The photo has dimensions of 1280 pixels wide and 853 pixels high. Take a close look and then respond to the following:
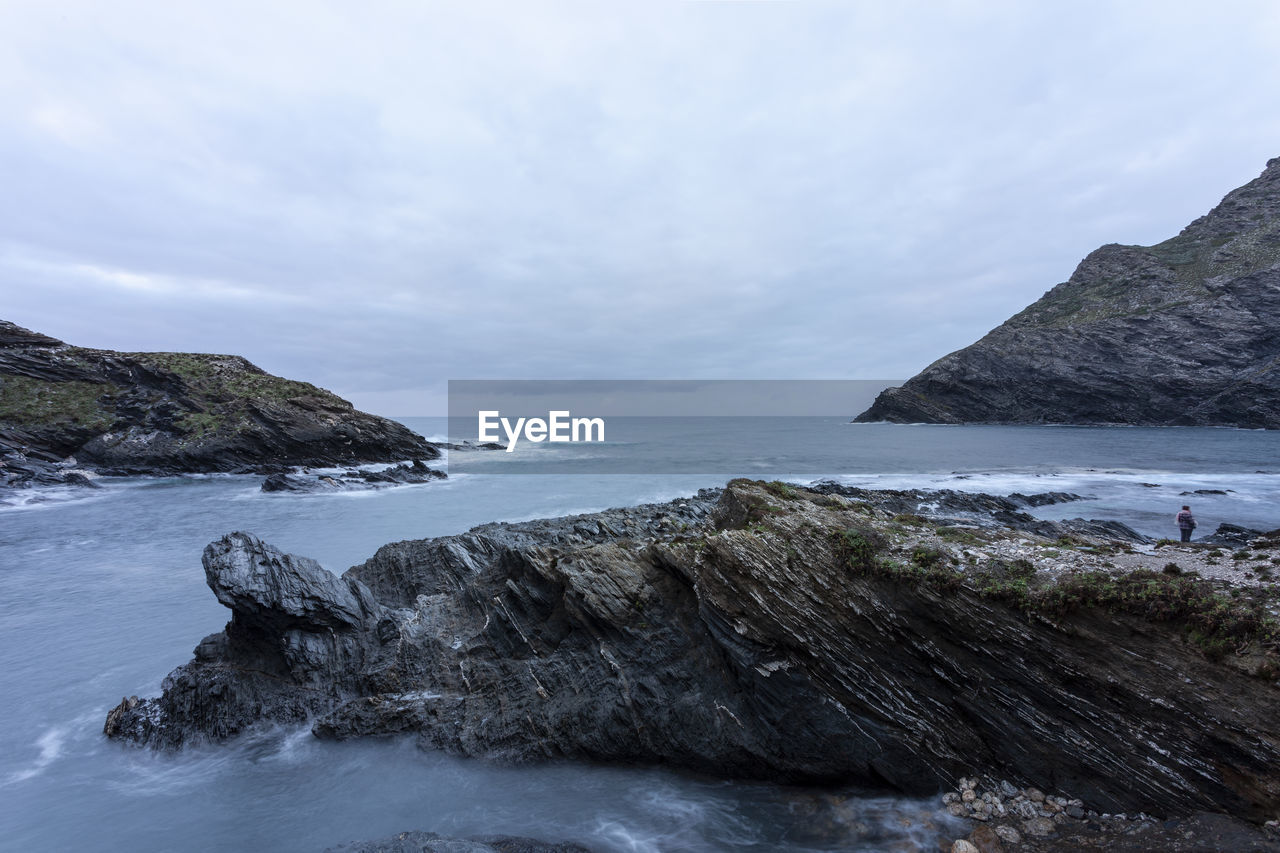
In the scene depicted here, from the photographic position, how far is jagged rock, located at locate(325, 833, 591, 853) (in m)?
8.00

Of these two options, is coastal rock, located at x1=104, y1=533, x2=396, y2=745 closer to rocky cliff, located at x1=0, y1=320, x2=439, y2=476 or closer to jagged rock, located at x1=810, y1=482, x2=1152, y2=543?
jagged rock, located at x1=810, y1=482, x2=1152, y2=543

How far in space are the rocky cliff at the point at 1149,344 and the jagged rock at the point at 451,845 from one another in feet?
416

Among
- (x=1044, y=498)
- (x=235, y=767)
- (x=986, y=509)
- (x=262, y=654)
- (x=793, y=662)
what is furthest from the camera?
(x=1044, y=498)

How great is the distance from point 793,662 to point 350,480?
4720 cm

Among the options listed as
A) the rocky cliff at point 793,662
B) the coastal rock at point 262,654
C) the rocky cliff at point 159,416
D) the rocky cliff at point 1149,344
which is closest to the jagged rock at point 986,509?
the rocky cliff at point 793,662

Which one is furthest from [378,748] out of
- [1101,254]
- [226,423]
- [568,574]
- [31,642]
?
[1101,254]

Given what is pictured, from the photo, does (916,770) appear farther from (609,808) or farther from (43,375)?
(43,375)

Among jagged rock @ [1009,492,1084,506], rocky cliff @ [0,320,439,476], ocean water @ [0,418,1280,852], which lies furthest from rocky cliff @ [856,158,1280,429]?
rocky cliff @ [0,320,439,476]

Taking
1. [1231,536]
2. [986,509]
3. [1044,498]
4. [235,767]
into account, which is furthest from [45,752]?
[1044,498]

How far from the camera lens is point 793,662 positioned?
10.0 metres

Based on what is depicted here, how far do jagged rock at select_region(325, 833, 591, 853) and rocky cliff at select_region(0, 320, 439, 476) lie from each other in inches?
2147

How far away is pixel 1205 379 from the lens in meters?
93.3

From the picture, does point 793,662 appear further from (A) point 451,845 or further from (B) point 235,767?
(B) point 235,767

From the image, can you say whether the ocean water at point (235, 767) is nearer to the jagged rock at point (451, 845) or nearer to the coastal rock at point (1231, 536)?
the jagged rock at point (451, 845)
